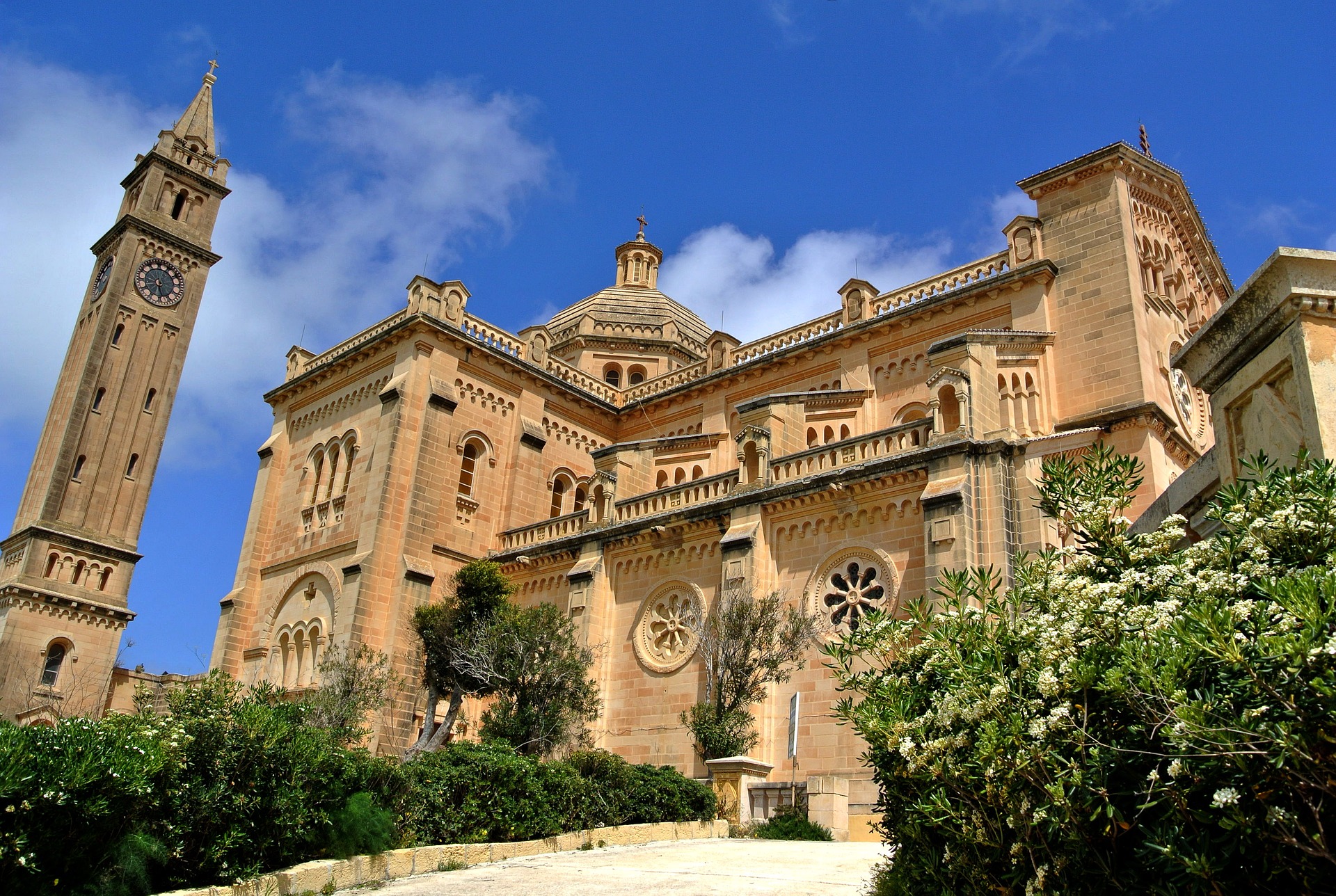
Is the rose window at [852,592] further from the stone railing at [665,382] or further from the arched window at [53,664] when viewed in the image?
the arched window at [53,664]

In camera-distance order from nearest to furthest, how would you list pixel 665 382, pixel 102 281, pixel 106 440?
pixel 665 382, pixel 106 440, pixel 102 281

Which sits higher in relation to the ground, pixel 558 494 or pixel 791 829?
pixel 558 494

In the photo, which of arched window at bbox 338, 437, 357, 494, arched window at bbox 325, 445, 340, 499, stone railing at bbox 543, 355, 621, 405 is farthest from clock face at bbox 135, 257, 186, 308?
stone railing at bbox 543, 355, 621, 405

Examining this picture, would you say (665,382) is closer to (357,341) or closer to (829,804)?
(357,341)

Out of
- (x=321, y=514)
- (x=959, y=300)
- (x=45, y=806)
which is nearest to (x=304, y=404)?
(x=321, y=514)

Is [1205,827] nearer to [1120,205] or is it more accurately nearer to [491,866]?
[491,866]

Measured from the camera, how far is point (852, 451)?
1953 centimetres

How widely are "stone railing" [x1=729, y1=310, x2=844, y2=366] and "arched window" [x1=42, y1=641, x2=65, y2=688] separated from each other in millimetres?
28097

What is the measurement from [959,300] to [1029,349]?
249 centimetres

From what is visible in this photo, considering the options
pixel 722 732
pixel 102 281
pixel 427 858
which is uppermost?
pixel 102 281

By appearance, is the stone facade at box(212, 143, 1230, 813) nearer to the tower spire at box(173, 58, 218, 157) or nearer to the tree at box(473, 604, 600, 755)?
the tree at box(473, 604, 600, 755)

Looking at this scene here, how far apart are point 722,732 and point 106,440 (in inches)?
1355

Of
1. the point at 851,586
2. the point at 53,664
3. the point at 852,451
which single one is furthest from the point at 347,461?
the point at 53,664

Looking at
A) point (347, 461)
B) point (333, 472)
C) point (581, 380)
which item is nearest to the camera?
point (347, 461)
